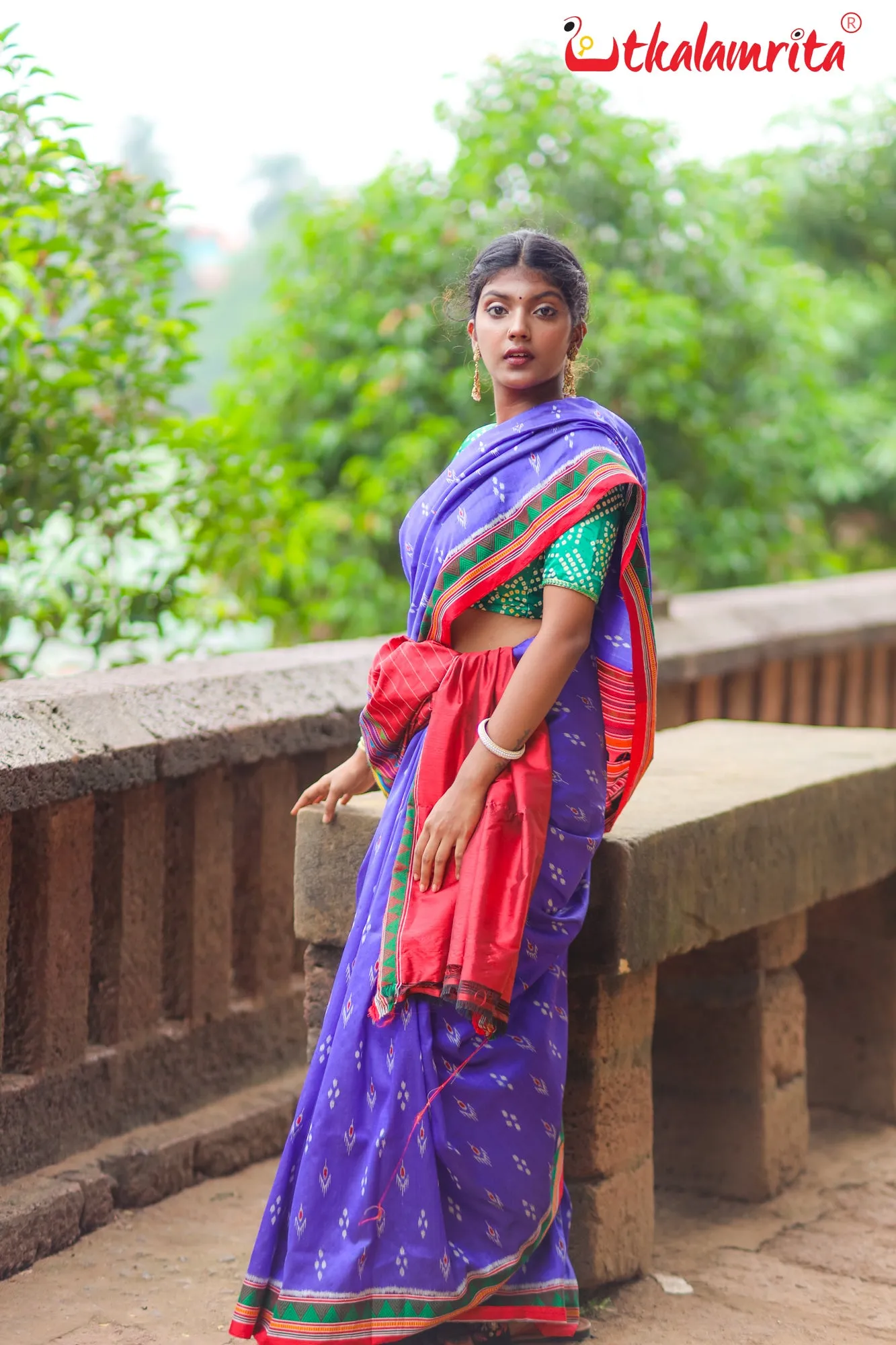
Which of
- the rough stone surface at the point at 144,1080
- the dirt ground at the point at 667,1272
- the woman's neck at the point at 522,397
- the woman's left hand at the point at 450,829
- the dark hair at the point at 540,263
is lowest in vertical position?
the dirt ground at the point at 667,1272

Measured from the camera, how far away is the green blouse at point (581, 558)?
2230 millimetres

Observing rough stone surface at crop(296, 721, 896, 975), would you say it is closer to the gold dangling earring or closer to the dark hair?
the gold dangling earring

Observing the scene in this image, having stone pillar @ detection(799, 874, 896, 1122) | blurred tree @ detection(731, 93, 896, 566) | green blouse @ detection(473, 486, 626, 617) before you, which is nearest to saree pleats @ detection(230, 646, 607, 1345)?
green blouse @ detection(473, 486, 626, 617)

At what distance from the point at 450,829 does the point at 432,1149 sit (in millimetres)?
468

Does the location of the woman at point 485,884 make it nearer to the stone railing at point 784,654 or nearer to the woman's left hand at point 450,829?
the woman's left hand at point 450,829

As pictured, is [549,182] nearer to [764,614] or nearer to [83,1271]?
[764,614]

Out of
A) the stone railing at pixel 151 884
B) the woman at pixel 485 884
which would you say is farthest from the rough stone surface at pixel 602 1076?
the stone railing at pixel 151 884

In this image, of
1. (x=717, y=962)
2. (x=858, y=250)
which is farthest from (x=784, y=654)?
(x=858, y=250)

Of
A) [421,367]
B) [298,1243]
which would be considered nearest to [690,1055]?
[298,1243]

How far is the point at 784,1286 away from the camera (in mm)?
2729

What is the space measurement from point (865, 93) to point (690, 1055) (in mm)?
7422

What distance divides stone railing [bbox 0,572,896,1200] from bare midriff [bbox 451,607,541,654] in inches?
29.5

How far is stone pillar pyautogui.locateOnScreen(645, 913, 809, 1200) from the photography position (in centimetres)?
316

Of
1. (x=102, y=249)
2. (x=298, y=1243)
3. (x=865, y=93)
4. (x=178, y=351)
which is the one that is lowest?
(x=298, y=1243)
